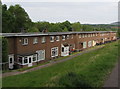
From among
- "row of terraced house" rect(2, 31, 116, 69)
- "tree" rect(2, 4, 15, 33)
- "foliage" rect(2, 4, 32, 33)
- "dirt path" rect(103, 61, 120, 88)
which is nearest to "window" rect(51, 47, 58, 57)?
"row of terraced house" rect(2, 31, 116, 69)

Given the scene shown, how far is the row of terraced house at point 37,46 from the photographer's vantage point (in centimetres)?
2441

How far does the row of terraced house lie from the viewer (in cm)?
2441

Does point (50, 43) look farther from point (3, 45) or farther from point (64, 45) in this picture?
point (3, 45)

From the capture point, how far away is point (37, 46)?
2822cm

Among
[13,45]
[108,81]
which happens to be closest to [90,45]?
[13,45]

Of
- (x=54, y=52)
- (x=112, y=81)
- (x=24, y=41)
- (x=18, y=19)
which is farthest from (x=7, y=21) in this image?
(x=112, y=81)

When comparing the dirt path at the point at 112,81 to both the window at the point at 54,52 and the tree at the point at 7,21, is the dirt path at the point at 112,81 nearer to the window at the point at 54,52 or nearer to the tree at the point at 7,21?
the window at the point at 54,52

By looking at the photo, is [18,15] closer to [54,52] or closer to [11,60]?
[54,52]

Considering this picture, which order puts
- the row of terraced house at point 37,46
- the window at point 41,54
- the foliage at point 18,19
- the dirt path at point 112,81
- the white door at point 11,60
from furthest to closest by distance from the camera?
the foliage at point 18,19, the window at point 41,54, the row of terraced house at point 37,46, the white door at point 11,60, the dirt path at point 112,81

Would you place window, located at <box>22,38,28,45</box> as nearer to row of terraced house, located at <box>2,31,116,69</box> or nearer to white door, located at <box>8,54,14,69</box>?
row of terraced house, located at <box>2,31,116,69</box>

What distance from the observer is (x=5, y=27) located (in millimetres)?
51062

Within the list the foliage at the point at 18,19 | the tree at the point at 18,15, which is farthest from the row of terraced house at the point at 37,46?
the tree at the point at 18,15

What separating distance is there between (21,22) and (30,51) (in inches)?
1492

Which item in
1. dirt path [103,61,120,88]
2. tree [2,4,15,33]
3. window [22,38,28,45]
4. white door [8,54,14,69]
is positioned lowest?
white door [8,54,14,69]
